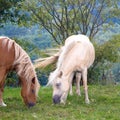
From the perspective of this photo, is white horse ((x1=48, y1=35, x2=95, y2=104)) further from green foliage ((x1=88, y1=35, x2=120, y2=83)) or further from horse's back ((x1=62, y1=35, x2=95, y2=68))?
green foliage ((x1=88, y1=35, x2=120, y2=83))

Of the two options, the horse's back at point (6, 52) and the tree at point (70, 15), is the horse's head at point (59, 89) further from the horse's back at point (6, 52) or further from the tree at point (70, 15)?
the tree at point (70, 15)

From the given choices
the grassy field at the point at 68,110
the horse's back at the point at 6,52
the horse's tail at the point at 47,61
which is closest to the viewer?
the grassy field at the point at 68,110

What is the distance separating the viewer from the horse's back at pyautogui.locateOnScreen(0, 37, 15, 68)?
9.20 metres

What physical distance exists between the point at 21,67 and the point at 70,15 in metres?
26.0

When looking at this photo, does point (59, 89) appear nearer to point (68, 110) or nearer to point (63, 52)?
point (68, 110)

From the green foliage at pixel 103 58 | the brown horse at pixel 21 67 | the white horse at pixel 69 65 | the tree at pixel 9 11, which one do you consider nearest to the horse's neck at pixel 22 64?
the brown horse at pixel 21 67

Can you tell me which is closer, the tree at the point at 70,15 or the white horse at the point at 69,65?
the white horse at the point at 69,65

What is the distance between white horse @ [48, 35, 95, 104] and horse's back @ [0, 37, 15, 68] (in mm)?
1373

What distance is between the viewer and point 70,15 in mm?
34906

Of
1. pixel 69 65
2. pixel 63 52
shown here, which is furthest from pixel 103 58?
pixel 69 65

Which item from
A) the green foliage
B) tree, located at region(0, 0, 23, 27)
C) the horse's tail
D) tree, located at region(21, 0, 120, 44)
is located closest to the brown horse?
the horse's tail

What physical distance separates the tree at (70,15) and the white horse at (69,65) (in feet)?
72.2

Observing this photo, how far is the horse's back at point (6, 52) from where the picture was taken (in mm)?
9197

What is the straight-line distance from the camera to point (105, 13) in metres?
34.8
